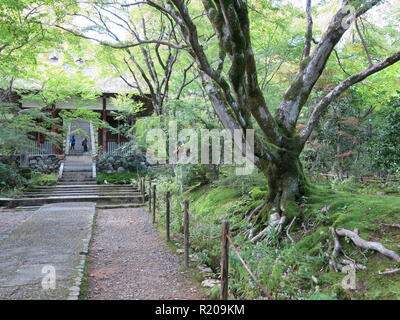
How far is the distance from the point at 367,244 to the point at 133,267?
3.82m

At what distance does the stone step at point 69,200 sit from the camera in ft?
40.4

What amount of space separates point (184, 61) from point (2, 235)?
1017 cm

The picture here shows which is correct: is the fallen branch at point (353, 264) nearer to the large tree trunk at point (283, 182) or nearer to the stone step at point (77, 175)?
the large tree trunk at point (283, 182)

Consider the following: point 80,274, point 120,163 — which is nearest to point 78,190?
point 120,163

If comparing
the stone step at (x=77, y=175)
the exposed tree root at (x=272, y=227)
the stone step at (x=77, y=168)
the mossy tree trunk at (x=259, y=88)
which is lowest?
the exposed tree root at (x=272, y=227)

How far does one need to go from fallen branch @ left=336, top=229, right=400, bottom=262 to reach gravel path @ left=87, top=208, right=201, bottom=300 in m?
2.22

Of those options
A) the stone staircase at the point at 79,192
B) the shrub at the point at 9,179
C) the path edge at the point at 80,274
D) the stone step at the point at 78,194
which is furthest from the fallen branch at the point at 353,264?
the shrub at the point at 9,179

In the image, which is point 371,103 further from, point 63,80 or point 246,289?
point 63,80

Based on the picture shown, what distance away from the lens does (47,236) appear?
7320 millimetres

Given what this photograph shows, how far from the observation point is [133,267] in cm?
591


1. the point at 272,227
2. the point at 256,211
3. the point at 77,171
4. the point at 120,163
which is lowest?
the point at 272,227

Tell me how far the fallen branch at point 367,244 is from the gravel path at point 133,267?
2.22 m

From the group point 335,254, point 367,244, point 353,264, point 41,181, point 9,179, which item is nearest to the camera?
point 353,264

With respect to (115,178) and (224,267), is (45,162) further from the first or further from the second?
A: (224,267)
